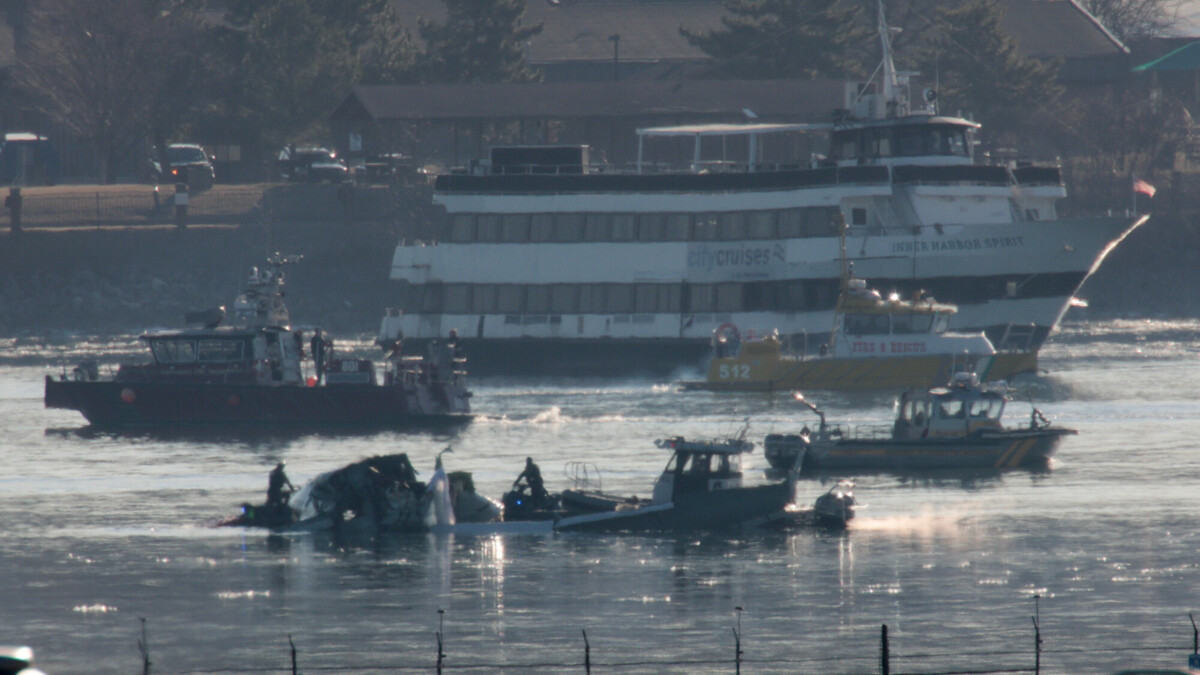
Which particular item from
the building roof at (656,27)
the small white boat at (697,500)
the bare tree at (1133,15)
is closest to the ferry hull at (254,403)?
the small white boat at (697,500)

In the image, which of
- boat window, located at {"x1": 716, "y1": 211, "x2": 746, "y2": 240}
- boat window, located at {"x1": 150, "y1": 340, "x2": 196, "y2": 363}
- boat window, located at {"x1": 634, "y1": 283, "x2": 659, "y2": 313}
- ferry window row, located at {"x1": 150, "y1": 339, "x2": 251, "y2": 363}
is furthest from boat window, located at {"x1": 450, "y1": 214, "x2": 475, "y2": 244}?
boat window, located at {"x1": 150, "y1": 340, "x2": 196, "y2": 363}

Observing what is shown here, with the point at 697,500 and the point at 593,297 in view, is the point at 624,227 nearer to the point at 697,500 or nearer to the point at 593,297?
the point at 593,297

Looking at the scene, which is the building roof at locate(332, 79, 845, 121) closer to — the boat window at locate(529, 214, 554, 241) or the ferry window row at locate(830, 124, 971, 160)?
the boat window at locate(529, 214, 554, 241)

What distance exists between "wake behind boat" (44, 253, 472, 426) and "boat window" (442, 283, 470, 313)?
53.7 ft

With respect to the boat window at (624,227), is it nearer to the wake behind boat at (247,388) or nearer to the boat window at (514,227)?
the boat window at (514,227)

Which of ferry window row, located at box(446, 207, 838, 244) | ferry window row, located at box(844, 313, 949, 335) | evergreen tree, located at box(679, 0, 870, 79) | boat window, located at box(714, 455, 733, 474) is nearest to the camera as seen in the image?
boat window, located at box(714, 455, 733, 474)

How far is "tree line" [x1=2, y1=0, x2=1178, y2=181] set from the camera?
92125mm

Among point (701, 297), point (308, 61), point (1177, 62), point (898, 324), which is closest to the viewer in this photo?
point (898, 324)

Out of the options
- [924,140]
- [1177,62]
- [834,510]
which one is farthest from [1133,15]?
[834,510]

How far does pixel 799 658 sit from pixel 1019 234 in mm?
42733

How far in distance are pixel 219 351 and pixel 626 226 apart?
67.6ft

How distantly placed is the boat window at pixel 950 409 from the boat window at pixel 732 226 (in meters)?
25.0

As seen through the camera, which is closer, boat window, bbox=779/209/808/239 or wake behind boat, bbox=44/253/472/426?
wake behind boat, bbox=44/253/472/426

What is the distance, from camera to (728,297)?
66.4 metres
